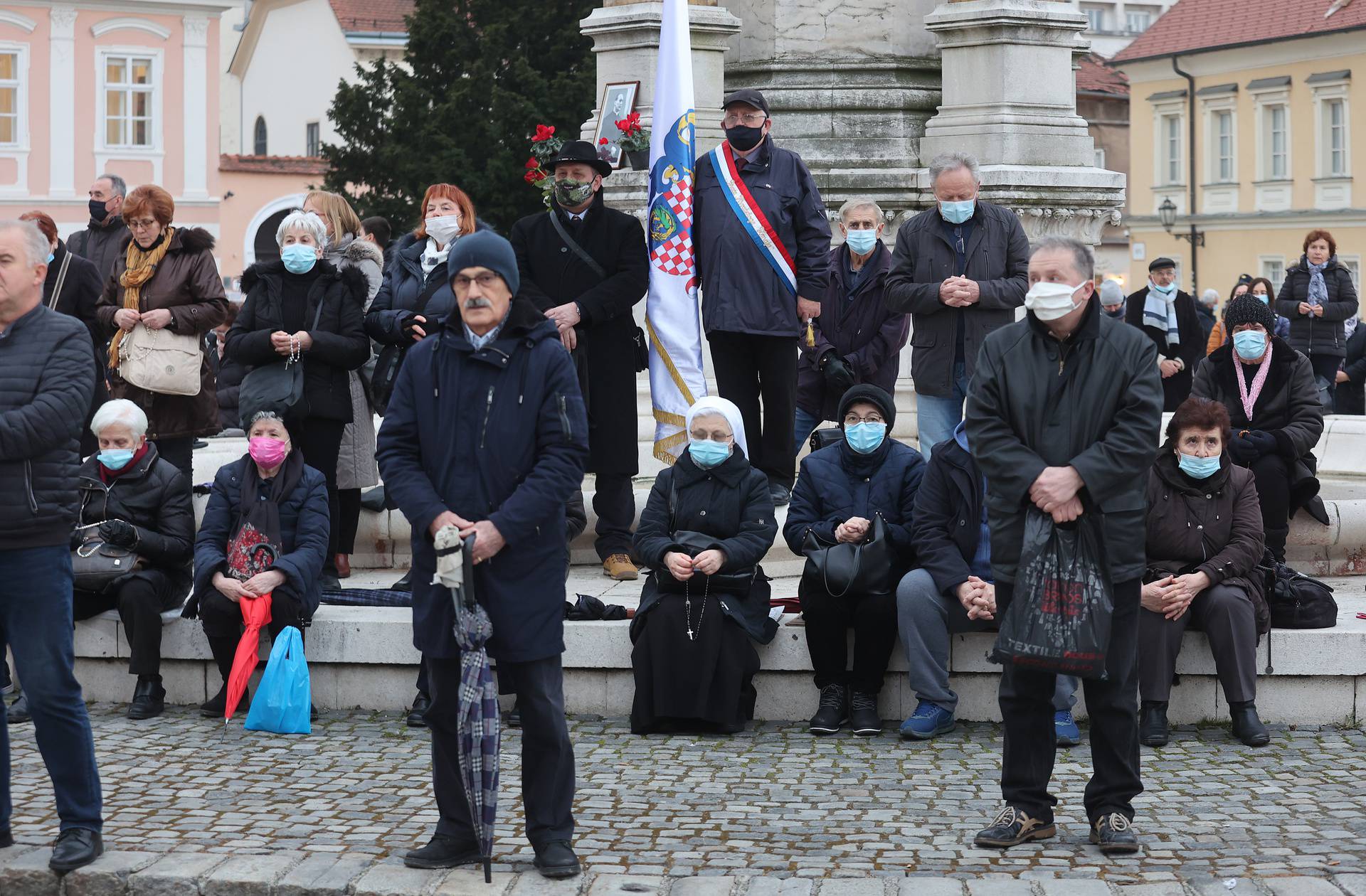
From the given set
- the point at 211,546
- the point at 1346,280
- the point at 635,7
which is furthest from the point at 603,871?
the point at 1346,280

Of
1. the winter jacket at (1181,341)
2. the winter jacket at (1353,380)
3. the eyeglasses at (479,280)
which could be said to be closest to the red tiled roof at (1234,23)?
the winter jacket at (1353,380)

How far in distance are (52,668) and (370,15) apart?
48.3 m

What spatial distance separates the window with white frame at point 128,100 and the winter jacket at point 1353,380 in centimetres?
3485

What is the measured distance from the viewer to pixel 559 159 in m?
9.52

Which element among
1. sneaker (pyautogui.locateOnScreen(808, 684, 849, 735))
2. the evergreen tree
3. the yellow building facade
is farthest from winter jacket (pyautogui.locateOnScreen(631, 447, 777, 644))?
the yellow building facade

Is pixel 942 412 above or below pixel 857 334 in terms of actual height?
below

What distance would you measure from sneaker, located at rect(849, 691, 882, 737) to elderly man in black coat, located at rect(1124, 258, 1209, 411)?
8615 millimetres

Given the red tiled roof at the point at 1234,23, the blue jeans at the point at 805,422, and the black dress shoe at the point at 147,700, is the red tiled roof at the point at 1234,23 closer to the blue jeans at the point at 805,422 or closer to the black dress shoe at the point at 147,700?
the blue jeans at the point at 805,422

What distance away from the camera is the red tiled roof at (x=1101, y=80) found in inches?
2320

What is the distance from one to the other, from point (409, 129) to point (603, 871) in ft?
101

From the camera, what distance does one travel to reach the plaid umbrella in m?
6.14

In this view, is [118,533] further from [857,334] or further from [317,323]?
[857,334]

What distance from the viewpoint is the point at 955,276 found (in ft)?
31.2

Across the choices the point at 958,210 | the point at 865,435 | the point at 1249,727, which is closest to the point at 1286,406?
the point at 958,210
